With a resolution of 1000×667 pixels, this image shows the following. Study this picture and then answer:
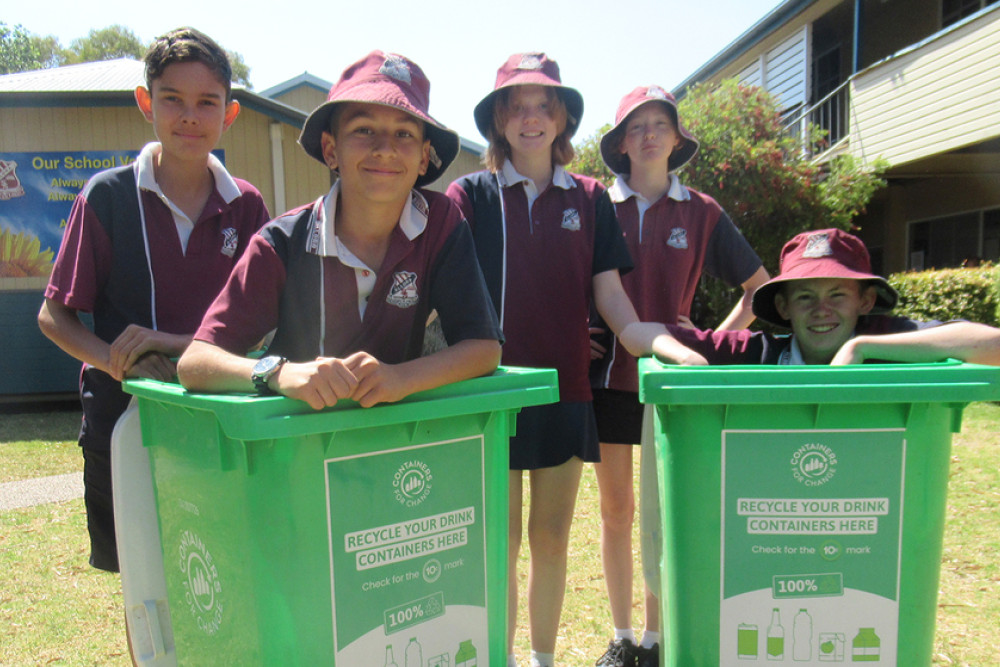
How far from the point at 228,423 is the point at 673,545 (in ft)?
3.51

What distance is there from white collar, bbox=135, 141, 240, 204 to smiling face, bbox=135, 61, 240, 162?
6cm

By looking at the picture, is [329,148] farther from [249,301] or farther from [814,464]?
→ [814,464]

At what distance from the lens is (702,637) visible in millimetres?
1819

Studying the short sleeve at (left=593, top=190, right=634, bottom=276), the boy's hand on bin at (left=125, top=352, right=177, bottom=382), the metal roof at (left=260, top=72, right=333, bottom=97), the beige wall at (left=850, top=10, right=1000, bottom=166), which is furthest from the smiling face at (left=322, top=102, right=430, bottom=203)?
the metal roof at (left=260, top=72, right=333, bottom=97)

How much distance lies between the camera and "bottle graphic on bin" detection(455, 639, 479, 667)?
1794 millimetres

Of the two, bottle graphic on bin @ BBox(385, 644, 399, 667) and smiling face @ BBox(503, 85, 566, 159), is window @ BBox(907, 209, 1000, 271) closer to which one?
smiling face @ BBox(503, 85, 566, 159)

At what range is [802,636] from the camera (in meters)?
1.77

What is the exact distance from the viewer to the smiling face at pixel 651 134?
3061 millimetres

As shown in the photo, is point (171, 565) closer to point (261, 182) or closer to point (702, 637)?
point (702, 637)

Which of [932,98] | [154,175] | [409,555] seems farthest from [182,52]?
[932,98]

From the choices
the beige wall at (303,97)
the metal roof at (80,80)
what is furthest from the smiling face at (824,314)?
the beige wall at (303,97)

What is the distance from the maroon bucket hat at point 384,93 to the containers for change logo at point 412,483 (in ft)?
2.89

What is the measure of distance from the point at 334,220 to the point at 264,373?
602 mm

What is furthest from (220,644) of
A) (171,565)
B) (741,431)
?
(741,431)
